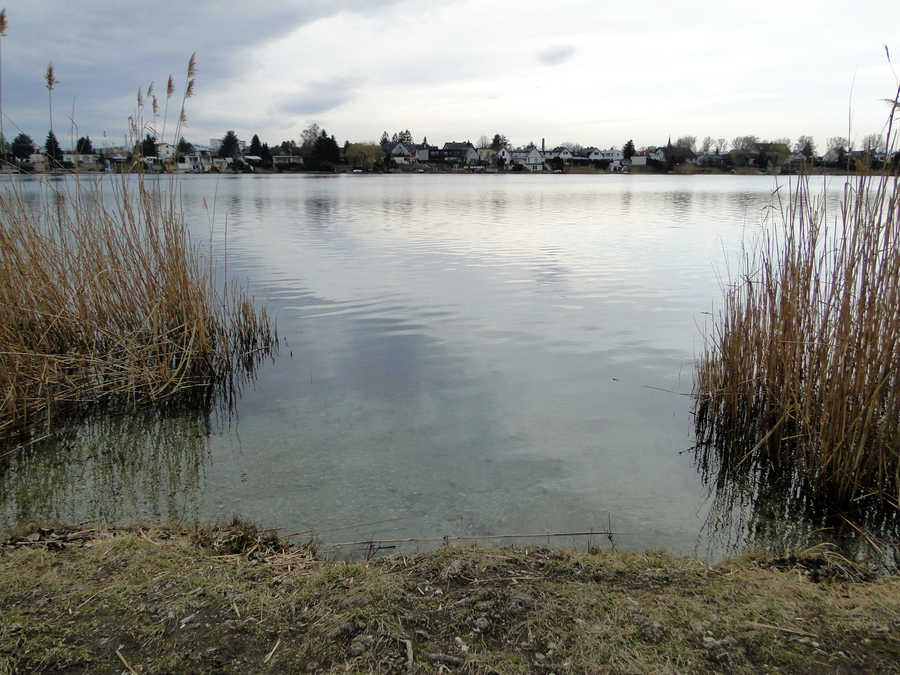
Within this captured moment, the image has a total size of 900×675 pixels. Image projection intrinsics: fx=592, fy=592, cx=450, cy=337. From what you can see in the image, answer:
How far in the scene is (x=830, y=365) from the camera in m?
4.16

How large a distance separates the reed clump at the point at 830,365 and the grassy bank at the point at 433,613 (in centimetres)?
108

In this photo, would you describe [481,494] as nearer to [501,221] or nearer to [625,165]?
[501,221]

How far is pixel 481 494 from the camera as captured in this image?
438 cm

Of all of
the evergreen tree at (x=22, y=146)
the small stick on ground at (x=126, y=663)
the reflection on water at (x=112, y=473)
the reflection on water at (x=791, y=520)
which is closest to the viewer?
the small stick on ground at (x=126, y=663)

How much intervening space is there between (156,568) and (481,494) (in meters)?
2.21

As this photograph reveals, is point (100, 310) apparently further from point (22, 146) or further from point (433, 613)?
point (433, 613)

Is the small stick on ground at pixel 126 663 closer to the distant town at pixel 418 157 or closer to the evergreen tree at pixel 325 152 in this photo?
the distant town at pixel 418 157

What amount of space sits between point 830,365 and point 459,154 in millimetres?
148128

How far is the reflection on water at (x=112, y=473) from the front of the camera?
417cm

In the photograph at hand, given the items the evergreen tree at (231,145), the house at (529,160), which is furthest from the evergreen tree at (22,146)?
the house at (529,160)

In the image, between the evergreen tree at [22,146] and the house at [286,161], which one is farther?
the house at [286,161]

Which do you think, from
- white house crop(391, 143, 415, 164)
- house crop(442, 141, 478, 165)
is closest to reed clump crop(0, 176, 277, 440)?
white house crop(391, 143, 415, 164)

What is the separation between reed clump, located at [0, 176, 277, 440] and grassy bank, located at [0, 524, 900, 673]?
2946 millimetres

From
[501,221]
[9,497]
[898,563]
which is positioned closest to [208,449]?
[9,497]
